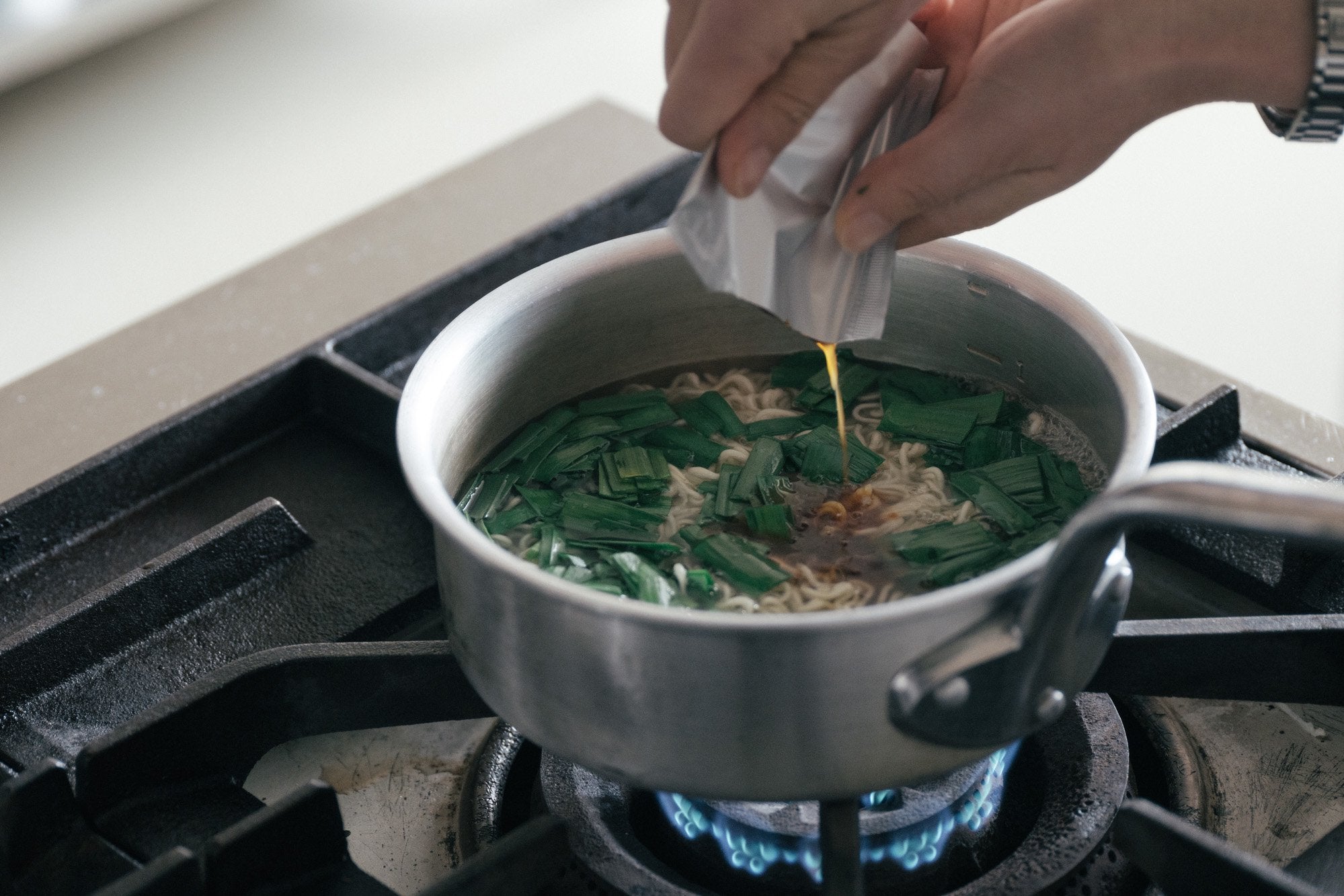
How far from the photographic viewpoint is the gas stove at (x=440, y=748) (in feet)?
3.46

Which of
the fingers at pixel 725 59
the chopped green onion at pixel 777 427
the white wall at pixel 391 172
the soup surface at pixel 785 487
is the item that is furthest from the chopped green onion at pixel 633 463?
the white wall at pixel 391 172

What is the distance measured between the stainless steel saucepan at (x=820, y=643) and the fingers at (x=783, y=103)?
0.26 metres

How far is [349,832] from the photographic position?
120 centimetres

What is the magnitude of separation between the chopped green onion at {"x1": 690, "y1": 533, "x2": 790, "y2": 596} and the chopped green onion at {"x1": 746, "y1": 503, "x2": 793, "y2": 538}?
3cm

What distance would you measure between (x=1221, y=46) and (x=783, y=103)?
1.18 ft

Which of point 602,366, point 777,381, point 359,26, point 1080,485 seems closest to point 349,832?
point 602,366

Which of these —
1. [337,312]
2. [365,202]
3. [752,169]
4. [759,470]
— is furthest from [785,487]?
[365,202]

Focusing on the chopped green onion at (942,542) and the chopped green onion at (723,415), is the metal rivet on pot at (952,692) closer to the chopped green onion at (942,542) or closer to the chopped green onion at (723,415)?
the chopped green onion at (942,542)

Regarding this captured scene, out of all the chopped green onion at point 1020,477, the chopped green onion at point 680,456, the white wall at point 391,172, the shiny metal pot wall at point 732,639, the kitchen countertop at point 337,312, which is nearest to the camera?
the shiny metal pot wall at point 732,639

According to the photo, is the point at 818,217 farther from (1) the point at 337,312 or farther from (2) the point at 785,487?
(1) the point at 337,312

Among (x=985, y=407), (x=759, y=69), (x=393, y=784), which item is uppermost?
(x=759, y=69)

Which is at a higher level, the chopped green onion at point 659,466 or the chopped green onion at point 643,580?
the chopped green onion at point 643,580

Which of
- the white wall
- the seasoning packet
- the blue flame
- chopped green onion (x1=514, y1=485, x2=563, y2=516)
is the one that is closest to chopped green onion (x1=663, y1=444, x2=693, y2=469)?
chopped green onion (x1=514, y1=485, x2=563, y2=516)

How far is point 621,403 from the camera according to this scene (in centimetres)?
136
